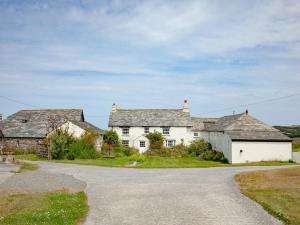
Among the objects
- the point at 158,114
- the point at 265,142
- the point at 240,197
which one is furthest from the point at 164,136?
the point at 240,197

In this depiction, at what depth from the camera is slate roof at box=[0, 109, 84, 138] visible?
51438 millimetres

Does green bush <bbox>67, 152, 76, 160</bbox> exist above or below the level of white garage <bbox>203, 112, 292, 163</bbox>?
below

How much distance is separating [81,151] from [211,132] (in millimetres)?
19869

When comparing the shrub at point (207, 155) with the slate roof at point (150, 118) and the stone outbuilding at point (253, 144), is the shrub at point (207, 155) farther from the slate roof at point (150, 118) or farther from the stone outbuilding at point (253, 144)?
the slate roof at point (150, 118)

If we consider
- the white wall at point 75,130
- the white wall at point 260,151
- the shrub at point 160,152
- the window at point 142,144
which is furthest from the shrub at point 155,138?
the white wall at point 260,151

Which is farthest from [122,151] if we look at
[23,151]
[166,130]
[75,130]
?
[23,151]

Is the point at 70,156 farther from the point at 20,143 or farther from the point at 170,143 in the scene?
the point at 170,143

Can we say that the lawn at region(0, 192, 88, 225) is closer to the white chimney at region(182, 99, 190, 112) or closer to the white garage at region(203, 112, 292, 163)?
the white garage at region(203, 112, 292, 163)

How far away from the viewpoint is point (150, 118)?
57812mm

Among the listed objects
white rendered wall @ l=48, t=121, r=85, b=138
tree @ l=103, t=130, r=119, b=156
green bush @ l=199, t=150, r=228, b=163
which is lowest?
green bush @ l=199, t=150, r=228, b=163

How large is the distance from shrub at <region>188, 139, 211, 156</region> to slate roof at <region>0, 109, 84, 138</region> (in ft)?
59.3

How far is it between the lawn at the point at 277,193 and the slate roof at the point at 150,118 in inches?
1225

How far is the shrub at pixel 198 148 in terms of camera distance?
167ft

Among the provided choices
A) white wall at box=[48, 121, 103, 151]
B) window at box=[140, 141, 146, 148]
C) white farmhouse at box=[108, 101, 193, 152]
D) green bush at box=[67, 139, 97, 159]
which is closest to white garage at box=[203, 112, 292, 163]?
white farmhouse at box=[108, 101, 193, 152]
